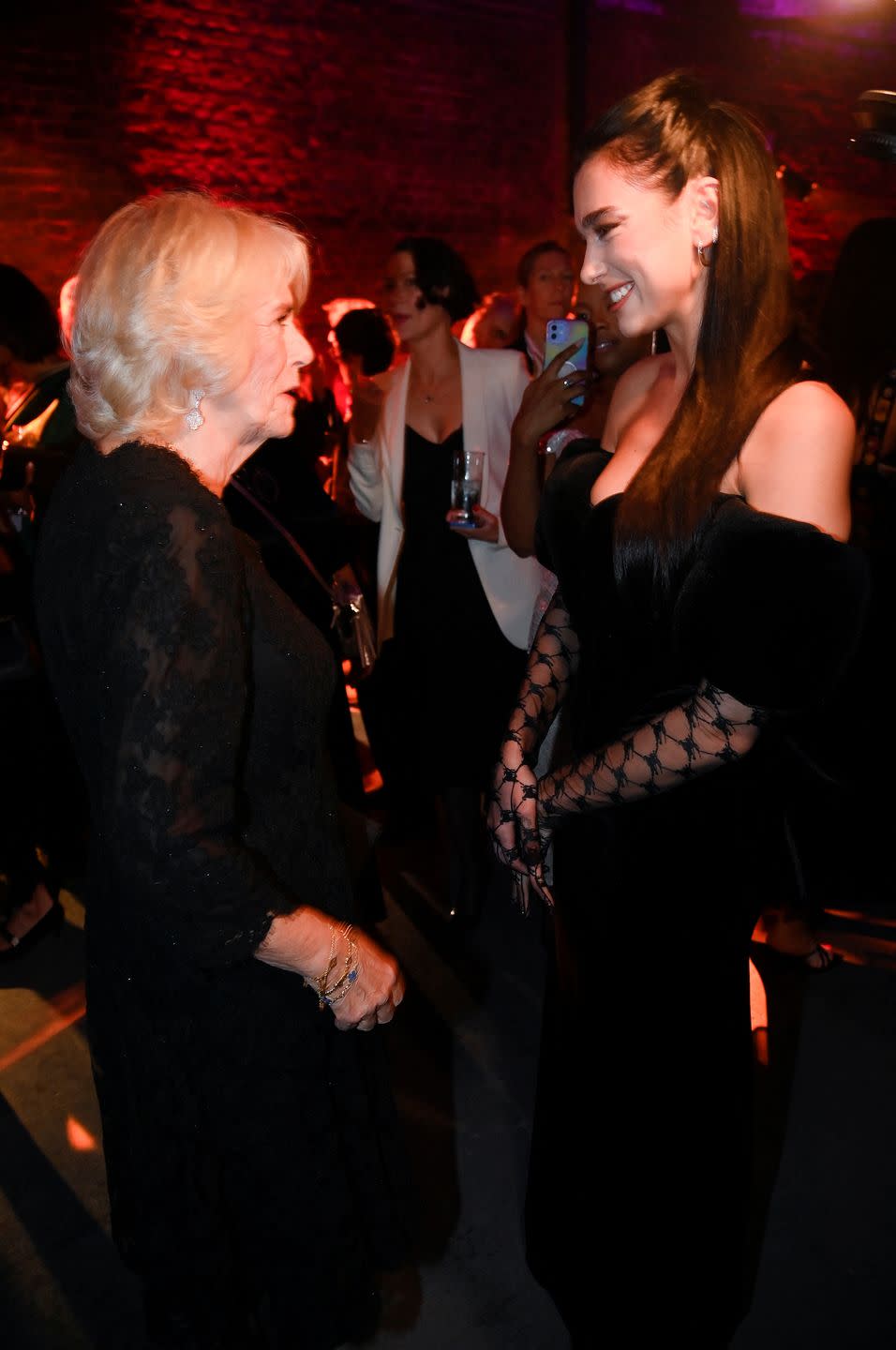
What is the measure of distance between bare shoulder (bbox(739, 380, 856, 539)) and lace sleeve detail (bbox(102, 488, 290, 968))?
67 centimetres

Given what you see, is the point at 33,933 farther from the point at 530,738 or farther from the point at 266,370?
the point at 266,370

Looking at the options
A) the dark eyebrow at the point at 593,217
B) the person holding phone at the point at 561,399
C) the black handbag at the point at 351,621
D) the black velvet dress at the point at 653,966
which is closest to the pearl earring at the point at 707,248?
the dark eyebrow at the point at 593,217

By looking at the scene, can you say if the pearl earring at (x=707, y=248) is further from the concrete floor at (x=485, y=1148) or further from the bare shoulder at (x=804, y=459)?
the concrete floor at (x=485, y=1148)

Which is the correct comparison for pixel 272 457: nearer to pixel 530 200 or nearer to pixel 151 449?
pixel 151 449

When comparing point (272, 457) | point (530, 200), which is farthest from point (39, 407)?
point (530, 200)

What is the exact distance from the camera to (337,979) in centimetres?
129

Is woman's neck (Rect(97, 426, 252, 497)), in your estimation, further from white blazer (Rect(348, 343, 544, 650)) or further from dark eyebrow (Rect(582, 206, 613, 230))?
white blazer (Rect(348, 343, 544, 650))

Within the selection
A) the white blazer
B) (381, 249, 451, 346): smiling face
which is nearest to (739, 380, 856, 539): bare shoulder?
the white blazer

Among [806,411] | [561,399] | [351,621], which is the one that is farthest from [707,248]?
[351,621]

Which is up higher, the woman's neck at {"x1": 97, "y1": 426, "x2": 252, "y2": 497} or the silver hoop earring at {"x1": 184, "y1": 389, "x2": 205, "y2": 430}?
the silver hoop earring at {"x1": 184, "y1": 389, "x2": 205, "y2": 430}

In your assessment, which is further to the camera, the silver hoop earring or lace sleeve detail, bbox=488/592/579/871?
lace sleeve detail, bbox=488/592/579/871

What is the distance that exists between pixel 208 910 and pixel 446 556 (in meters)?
2.06

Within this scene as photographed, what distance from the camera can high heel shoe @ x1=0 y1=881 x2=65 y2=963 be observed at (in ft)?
10.1

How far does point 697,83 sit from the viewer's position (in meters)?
1.30
